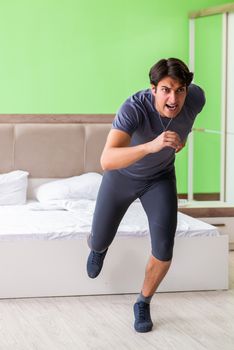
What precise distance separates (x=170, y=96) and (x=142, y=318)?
102 cm

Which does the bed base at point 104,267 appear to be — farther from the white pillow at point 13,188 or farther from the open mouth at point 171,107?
the white pillow at point 13,188

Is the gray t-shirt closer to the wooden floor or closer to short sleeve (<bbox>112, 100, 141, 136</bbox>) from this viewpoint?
short sleeve (<bbox>112, 100, 141, 136</bbox>)

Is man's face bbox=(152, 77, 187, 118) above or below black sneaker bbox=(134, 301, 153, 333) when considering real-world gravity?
above

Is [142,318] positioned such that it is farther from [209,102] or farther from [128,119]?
[209,102]

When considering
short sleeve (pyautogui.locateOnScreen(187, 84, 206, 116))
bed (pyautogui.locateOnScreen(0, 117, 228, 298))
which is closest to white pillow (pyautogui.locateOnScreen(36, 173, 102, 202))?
bed (pyautogui.locateOnScreen(0, 117, 228, 298))

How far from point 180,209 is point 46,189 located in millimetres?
913

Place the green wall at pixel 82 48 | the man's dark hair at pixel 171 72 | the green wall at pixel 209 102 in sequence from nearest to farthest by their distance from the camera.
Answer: the man's dark hair at pixel 171 72 < the green wall at pixel 82 48 < the green wall at pixel 209 102

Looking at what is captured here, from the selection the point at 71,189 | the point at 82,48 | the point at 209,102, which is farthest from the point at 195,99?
the point at 209,102

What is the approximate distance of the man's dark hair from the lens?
3109mm

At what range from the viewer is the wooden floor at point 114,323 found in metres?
3.21

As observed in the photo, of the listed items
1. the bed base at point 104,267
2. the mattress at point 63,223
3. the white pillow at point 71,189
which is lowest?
the bed base at point 104,267

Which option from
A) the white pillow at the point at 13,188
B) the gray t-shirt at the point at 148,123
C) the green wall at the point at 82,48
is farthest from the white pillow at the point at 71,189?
the gray t-shirt at the point at 148,123

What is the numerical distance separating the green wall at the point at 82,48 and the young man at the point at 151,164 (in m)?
2.46

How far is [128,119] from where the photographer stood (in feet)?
10.3
